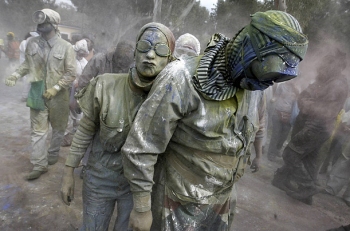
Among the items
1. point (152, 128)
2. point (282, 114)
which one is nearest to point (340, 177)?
point (282, 114)

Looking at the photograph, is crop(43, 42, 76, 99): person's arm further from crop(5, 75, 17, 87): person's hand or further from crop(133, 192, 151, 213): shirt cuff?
crop(133, 192, 151, 213): shirt cuff

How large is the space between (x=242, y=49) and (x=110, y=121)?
101cm

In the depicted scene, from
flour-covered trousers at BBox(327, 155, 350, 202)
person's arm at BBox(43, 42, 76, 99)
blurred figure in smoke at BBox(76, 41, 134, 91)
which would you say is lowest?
flour-covered trousers at BBox(327, 155, 350, 202)

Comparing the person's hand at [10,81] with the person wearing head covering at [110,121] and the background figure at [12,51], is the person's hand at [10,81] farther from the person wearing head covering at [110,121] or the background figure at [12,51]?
the background figure at [12,51]

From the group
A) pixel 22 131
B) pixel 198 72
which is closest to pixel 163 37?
pixel 198 72

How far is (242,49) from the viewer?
1286mm

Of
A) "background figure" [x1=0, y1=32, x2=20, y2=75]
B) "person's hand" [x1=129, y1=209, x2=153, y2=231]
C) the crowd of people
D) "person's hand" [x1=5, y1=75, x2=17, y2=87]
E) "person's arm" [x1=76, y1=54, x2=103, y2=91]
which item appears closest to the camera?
the crowd of people

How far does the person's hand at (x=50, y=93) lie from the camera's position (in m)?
3.36

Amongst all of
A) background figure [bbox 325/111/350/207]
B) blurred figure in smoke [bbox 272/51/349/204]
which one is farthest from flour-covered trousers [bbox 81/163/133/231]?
background figure [bbox 325/111/350/207]

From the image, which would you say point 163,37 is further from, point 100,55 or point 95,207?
point 100,55

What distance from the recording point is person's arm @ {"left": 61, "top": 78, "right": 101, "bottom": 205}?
1.86 metres

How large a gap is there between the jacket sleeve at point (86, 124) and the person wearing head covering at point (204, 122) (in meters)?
0.56

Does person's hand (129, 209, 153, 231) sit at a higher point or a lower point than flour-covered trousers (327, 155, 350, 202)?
higher

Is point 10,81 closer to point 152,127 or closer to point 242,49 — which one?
point 152,127
